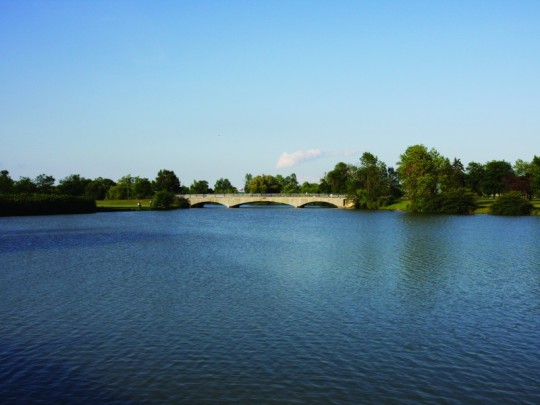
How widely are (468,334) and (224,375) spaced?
10857mm

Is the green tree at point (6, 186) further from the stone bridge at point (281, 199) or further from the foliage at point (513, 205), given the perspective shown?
the foliage at point (513, 205)

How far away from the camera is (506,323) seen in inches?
899

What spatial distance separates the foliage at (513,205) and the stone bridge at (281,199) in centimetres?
5199

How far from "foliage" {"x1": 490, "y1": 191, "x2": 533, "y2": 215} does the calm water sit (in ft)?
227

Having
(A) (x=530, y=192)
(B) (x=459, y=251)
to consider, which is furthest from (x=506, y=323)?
(A) (x=530, y=192)

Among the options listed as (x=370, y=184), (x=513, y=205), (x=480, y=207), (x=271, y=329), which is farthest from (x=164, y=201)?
(x=271, y=329)

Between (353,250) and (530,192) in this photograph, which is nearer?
(353,250)

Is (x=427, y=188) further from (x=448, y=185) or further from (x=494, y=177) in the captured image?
(x=494, y=177)

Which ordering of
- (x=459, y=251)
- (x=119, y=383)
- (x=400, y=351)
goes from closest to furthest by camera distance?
(x=119, y=383) → (x=400, y=351) → (x=459, y=251)

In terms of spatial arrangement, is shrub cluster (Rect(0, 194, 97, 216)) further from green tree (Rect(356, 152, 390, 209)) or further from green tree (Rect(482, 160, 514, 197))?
green tree (Rect(482, 160, 514, 197))

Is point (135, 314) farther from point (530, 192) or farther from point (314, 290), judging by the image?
point (530, 192)

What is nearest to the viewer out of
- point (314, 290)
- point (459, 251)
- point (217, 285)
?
point (314, 290)

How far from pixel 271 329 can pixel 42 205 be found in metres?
118

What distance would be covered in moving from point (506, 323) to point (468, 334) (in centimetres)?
285
